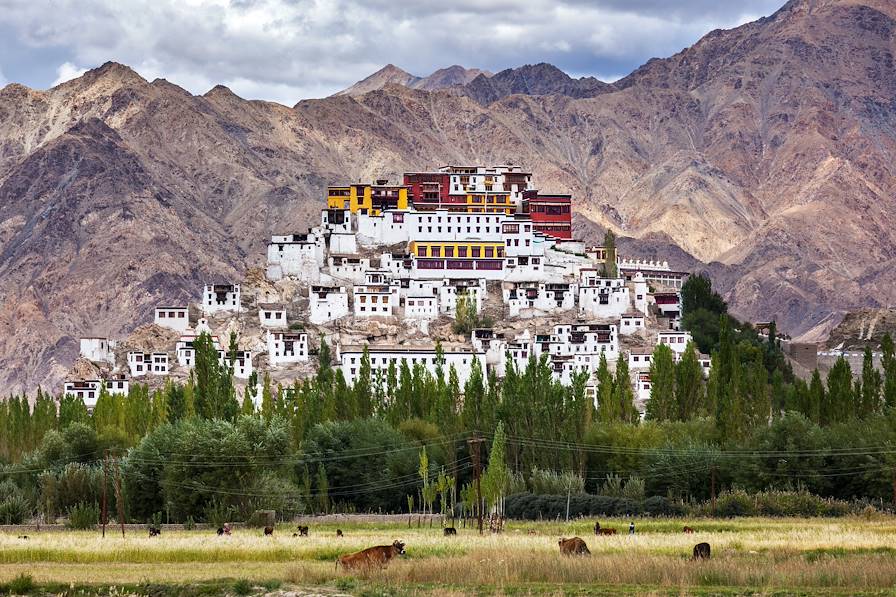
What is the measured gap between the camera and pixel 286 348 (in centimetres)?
11394

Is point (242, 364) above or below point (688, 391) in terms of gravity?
above

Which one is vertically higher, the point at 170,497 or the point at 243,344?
the point at 243,344

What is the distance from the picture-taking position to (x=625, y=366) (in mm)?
93438

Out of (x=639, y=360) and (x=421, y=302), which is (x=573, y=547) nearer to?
(x=639, y=360)

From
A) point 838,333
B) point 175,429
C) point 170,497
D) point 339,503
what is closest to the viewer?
point 170,497

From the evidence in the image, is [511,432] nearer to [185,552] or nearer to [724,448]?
[724,448]

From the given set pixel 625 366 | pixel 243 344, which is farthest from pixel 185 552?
pixel 243 344

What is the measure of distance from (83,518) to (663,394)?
38024 millimetres

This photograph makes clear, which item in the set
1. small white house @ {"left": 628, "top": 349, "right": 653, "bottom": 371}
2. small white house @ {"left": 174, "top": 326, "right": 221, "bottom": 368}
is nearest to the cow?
small white house @ {"left": 628, "top": 349, "right": 653, "bottom": 371}

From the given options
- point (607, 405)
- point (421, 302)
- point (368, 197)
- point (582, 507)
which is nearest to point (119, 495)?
point (582, 507)

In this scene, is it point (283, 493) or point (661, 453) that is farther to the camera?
point (661, 453)

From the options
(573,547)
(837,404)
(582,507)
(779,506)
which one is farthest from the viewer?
(837,404)

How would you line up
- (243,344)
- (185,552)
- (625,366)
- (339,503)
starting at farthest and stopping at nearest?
(243,344)
(625,366)
(339,503)
(185,552)

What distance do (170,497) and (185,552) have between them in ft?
62.8
